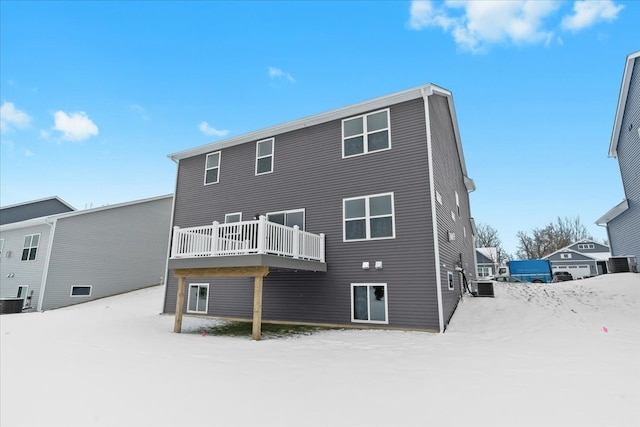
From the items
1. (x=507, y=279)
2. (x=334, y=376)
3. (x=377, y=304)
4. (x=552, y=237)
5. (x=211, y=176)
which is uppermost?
(x=552, y=237)

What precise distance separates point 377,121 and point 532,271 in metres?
24.6

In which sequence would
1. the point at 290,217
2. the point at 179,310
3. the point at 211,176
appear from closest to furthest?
the point at 179,310 → the point at 290,217 → the point at 211,176

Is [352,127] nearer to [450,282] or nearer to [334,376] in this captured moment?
[450,282]

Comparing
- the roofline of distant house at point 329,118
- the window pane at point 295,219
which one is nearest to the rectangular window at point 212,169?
the roofline of distant house at point 329,118

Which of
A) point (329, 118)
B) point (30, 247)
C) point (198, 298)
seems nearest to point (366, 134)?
point (329, 118)

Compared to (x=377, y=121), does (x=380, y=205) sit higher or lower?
lower

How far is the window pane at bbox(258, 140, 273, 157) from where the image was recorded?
1329 centimetres

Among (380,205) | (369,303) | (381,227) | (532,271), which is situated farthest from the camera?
(532,271)

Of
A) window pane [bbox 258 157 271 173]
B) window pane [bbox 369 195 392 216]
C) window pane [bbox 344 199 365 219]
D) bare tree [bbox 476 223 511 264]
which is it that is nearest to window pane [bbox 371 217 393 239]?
window pane [bbox 369 195 392 216]

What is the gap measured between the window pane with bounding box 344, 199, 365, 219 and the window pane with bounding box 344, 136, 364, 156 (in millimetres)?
1752

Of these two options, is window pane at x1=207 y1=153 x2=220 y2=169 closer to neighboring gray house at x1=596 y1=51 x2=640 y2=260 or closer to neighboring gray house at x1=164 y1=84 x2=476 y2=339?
neighboring gray house at x1=164 y1=84 x2=476 y2=339

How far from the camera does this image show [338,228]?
1116 cm

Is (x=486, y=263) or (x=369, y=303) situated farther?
(x=486, y=263)

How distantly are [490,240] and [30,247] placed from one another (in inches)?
2116
